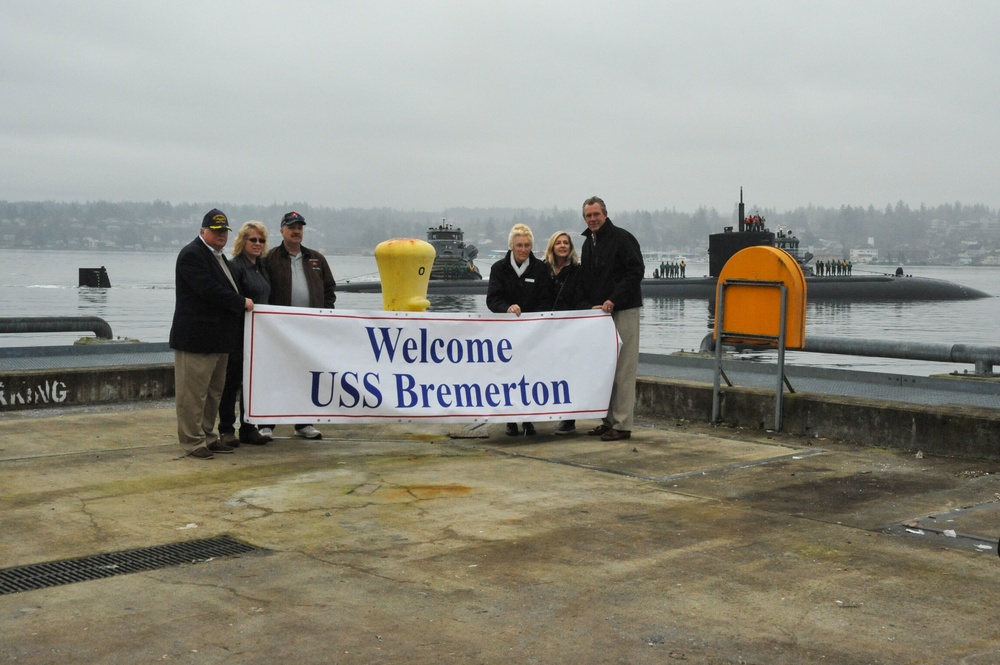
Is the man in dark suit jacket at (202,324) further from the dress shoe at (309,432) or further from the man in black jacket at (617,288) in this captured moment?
the man in black jacket at (617,288)

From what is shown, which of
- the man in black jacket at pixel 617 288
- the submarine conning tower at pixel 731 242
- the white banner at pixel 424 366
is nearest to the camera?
the white banner at pixel 424 366

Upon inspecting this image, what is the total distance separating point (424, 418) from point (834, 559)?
4.28m

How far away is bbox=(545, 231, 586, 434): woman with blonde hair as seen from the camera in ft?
31.1

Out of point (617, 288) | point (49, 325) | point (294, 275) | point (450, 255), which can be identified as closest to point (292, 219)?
point (294, 275)

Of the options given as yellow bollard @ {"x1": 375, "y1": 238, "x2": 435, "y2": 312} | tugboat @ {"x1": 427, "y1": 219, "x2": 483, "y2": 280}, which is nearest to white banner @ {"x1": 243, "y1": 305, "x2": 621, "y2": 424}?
yellow bollard @ {"x1": 375, "y1": 238, "x2": 435, "y2": 312}

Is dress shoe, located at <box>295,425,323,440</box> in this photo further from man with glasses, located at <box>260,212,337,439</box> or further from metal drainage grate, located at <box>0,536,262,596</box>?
metal drainage grate, located at <box>0,536,262,596</box>

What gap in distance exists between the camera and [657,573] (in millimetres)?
4941

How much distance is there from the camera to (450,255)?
Answer: 93.6 m

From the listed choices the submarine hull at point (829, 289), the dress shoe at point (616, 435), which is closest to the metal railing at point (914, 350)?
the dress shoe at point (616, 435)

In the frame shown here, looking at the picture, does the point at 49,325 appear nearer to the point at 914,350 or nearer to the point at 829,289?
the point at 914,350

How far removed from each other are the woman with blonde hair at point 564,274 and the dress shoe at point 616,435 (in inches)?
22.0

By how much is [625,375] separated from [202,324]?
11.8 ft

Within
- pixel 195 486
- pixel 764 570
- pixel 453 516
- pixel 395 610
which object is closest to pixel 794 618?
pixel 764 570

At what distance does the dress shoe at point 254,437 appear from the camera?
341 inches
